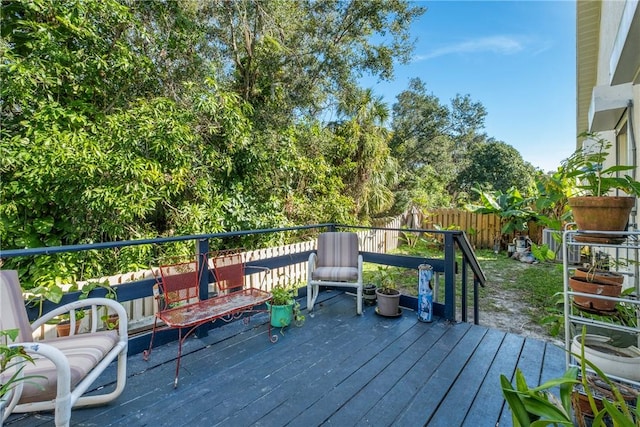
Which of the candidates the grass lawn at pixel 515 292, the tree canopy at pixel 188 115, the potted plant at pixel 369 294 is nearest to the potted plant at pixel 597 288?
the grass lawn at pixel 515 292

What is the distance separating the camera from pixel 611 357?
4.98ft

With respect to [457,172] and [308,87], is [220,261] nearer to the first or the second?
[308,87]

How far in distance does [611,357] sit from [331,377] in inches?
63.7

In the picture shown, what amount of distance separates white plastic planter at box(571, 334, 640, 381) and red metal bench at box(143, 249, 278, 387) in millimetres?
2244

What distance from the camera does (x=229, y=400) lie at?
1.90 metres

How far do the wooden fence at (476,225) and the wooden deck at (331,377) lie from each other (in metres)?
7.03

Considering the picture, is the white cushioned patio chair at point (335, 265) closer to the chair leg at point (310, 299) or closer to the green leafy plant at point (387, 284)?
the chair leg at point (310, 299)

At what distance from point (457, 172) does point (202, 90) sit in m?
15.5

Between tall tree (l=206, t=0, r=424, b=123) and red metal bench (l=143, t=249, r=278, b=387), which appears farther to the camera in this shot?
tall tree (l=206, t=0, r=424, b=123)

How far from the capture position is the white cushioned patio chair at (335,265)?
11.1ft

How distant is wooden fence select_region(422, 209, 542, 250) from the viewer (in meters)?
8.74

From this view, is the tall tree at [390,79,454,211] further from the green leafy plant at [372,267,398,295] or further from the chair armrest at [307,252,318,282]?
the chair armrest at [307,252,318,282]

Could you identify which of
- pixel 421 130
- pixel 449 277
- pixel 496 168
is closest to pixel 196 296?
pixel 449 277

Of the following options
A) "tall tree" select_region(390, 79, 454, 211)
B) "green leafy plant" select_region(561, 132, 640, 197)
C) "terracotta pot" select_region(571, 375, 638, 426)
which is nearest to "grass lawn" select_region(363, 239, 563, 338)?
"terracotta pot" select_region(571, 375, 638, 426)
